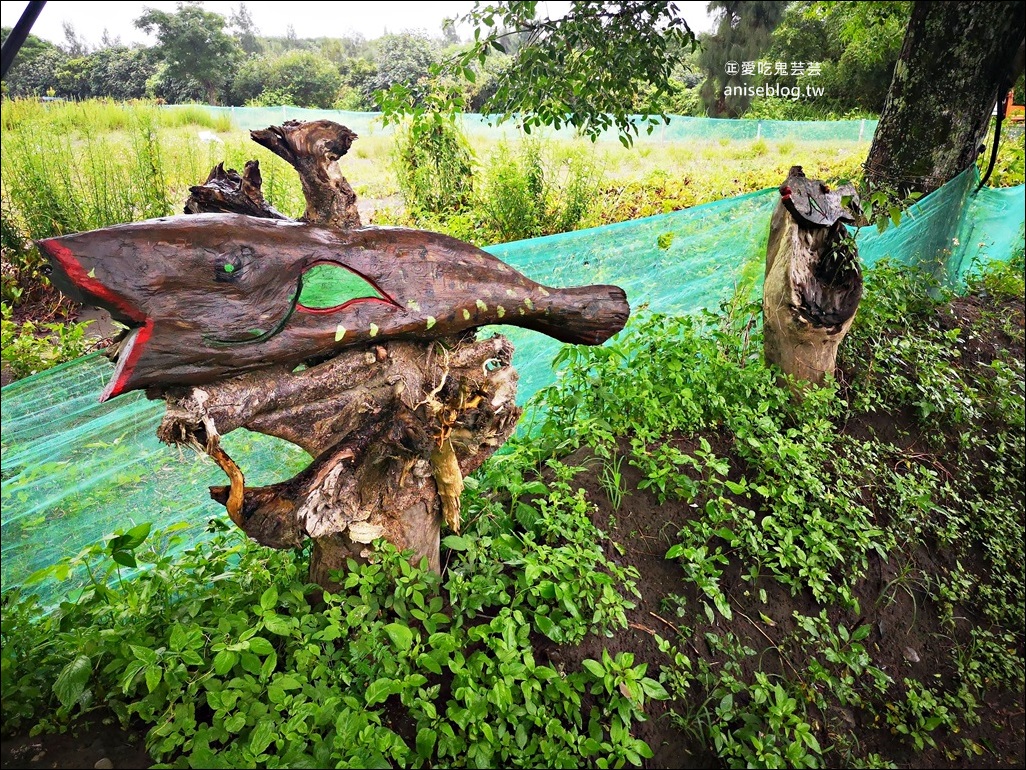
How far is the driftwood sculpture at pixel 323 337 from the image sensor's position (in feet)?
4.55

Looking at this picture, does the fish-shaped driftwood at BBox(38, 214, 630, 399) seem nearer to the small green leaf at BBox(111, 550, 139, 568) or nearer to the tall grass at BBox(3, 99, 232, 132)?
the small green leaf at BBox(111, 550, 139, 568)

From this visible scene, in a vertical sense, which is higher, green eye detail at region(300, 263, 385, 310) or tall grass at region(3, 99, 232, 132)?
tall grass at region(3, 99, 232, 132)

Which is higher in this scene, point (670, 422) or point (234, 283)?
point (234, 283)

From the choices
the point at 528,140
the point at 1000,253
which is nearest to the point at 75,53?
the point at 528,140

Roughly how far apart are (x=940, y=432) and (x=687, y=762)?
8.72 feet

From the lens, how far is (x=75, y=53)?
7.05 m

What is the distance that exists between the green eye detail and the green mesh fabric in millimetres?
651

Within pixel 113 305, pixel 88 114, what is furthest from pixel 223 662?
pixel 88 114

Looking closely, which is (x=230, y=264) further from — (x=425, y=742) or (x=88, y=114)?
(x=88, y=114)

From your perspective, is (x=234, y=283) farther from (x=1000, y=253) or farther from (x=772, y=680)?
(x=1000, y=253)

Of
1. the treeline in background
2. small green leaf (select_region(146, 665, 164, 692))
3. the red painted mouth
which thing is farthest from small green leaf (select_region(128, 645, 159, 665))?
the treeline in background

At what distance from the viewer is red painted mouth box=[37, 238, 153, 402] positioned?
1244 millimetres

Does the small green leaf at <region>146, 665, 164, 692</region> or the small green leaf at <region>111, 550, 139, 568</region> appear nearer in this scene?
the small green leaf at <region>146, 665, 164, 692</region>

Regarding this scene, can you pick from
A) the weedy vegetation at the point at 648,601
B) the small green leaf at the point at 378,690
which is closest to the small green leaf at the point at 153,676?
the weedy vegetation at the point at 648,601
